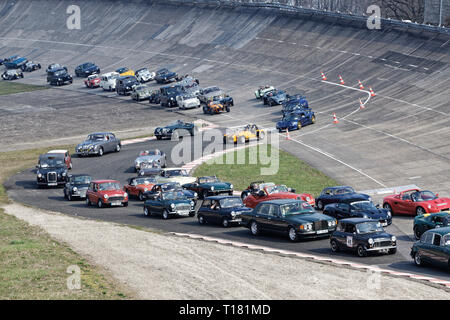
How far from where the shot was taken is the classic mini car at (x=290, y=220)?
1155 inches

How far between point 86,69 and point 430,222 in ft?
248

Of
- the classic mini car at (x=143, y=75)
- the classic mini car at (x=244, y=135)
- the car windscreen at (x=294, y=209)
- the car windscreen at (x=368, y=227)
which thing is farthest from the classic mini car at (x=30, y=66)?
the car windscreen at (x=368, y=227)

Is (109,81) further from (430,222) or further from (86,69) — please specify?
(430,222)

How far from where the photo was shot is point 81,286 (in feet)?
73.9

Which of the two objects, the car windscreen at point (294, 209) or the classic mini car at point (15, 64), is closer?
the car windscreen at point (294, 209)

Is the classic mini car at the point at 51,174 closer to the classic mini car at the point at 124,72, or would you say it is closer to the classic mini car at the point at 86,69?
the classic mini car at the point at 124,72

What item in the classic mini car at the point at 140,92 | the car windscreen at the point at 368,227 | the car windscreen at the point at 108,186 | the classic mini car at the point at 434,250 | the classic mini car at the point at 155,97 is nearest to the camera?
the classic mini car at the point at 434,250

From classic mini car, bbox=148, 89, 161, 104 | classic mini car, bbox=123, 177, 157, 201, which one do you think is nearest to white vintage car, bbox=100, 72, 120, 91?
classic mini car, bbox=148, 89, 161, 104

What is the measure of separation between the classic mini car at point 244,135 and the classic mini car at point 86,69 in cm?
4433

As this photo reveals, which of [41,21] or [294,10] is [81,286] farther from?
[41,21]

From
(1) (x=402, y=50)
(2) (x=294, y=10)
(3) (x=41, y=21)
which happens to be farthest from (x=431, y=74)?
(3) (x=41, y=21)

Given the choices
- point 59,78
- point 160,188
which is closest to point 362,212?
point 160,188

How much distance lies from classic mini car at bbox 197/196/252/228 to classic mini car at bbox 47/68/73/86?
65.2 m
